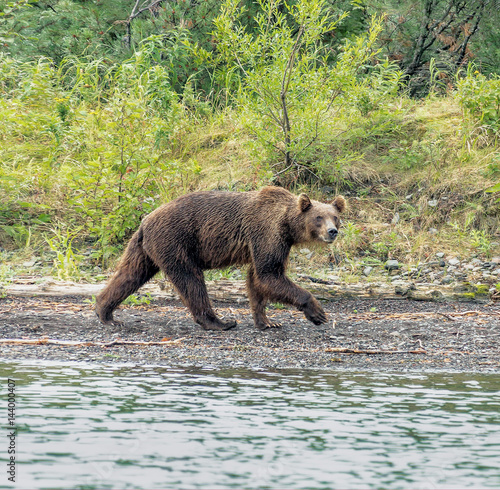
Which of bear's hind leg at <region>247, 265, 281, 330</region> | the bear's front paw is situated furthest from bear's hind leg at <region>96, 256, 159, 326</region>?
the bear's front paw

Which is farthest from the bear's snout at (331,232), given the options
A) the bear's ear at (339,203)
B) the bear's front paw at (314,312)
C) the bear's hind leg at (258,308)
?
the bear's hind leg at (258,308)

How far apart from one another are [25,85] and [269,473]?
9.09 metres

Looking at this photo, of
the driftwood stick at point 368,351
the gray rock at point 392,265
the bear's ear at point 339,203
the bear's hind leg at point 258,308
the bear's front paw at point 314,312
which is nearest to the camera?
the driftwood stick at point 368,351

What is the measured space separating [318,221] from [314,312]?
0.95 metres

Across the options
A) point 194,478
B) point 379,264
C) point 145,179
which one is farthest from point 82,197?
point 194,478

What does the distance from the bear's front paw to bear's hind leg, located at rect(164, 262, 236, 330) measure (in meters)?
0.97

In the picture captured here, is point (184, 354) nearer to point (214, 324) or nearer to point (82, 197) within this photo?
point (214, 324)

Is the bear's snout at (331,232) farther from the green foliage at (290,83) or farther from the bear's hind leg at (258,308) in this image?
the green foliage at (290,83)

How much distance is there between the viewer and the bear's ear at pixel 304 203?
7.76 meters

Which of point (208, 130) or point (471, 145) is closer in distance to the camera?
point (471, 145)

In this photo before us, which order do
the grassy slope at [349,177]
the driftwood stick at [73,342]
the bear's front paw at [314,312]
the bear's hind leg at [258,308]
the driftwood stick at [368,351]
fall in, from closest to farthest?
the driftwood stick at [368,351], the driftwood stick at [73,342], the bear's front paw at [314,312], the bear's hind leg at [258,308], the grassy slope at [349,177]

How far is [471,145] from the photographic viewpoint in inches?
458

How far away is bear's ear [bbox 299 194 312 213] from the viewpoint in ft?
25.4

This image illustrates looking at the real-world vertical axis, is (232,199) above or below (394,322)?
above
